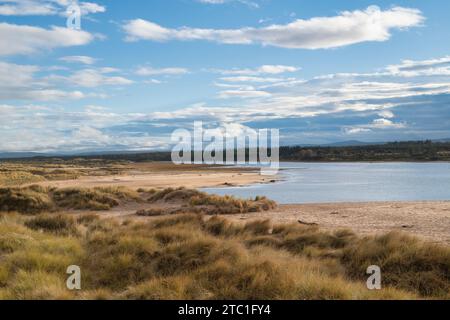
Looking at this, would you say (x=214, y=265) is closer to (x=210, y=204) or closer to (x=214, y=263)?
(x=214, y=263)

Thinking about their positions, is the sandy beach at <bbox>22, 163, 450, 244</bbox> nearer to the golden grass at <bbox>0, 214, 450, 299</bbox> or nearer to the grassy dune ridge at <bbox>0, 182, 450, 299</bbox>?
the grassy dune ridge at <bbox>0, 182, 450, 299</bbox>

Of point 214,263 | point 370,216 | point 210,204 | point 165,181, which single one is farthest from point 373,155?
point 214,263

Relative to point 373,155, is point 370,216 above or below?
below

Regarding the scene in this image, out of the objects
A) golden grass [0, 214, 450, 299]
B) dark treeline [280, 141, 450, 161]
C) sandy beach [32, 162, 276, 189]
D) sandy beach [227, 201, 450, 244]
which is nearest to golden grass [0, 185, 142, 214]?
sandy beach [227, 201, 450, 244]

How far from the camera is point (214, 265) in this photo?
28.3 ft

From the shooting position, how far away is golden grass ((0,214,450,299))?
7.39 m

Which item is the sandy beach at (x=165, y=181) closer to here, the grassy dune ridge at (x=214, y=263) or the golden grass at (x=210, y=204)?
the golden grass at (x=210, y=204)

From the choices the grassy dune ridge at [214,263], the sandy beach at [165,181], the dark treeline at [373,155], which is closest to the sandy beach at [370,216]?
the grassy dune ridge at [214,263]

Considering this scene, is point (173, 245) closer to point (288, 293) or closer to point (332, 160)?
point (288, 293)

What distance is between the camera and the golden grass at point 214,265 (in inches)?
291

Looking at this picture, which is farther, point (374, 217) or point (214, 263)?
point (374, 217)
